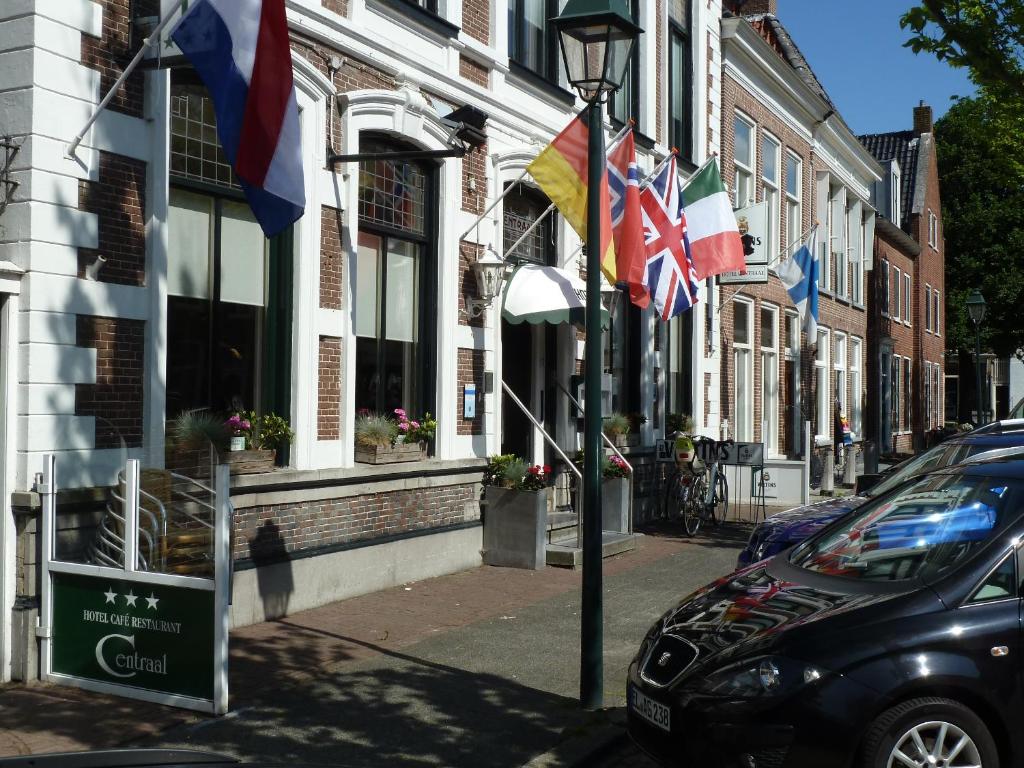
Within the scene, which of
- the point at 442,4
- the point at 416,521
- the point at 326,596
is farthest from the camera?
the point at 442,4

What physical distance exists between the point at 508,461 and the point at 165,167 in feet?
17.0

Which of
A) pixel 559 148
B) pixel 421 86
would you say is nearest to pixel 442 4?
pixel 421 86

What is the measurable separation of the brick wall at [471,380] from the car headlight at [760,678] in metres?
7.05

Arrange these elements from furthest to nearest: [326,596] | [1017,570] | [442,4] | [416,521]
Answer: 1. [442,4]
2. [416,521]
3. [326,596]
4. [1017,570]

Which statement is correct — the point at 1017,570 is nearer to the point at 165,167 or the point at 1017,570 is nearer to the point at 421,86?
the point at 165,167

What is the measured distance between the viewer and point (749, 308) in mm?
21297

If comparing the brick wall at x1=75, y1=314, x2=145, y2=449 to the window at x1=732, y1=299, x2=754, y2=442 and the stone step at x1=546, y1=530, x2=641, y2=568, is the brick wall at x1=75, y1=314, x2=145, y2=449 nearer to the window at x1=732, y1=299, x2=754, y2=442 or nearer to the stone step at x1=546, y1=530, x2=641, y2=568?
the stone step at x1=546, y1=530, x2=641, y2=568

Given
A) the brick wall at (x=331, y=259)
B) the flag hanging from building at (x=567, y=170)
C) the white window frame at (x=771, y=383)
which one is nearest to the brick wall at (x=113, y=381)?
the brick wall at (x=331, y=259)

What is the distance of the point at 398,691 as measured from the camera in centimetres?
708

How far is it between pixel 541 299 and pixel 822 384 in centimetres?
1625

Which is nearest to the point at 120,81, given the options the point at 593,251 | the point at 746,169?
the point at 593,251

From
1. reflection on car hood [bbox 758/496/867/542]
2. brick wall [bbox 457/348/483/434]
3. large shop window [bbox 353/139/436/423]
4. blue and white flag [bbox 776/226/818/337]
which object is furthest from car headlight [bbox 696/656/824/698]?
blue and white flag [bbox 776/226/818/337]

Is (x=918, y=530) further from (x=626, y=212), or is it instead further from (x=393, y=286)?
(x=393, y=286)

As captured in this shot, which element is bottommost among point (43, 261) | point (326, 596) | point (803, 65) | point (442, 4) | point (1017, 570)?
point (326, 596)
